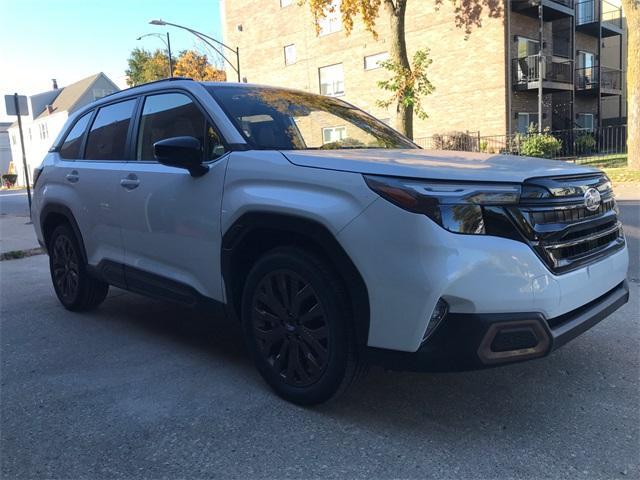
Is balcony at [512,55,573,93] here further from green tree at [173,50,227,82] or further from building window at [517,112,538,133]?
green tree at [173,50,227,82]

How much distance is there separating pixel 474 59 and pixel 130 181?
21.4m

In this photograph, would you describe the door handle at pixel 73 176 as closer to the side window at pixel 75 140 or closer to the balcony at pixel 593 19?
the side window at pixel 75 140

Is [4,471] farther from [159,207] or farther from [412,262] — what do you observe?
[412,262]

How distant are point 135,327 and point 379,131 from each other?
256 centimetres

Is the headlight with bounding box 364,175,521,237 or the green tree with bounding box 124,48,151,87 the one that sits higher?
the green tree with bounding box 124,48,151,87

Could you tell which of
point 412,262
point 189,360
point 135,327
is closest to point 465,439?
point 412,262

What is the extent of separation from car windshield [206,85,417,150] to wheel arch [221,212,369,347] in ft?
1.69

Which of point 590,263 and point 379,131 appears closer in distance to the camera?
point 590,263

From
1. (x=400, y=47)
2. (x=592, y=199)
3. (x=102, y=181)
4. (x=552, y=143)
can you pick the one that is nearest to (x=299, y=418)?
(x=592, y=199)

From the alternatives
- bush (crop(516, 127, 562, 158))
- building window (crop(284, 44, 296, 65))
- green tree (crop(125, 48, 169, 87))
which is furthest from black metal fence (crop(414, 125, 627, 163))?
green tree (crop(125, 48, 169, 87))

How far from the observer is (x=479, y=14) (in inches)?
879

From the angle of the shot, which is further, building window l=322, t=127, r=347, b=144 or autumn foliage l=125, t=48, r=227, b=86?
autumn foliage l=125, t=48, r=227, b=86

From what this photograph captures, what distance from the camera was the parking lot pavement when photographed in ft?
8.16

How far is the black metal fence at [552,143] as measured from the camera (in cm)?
1902
